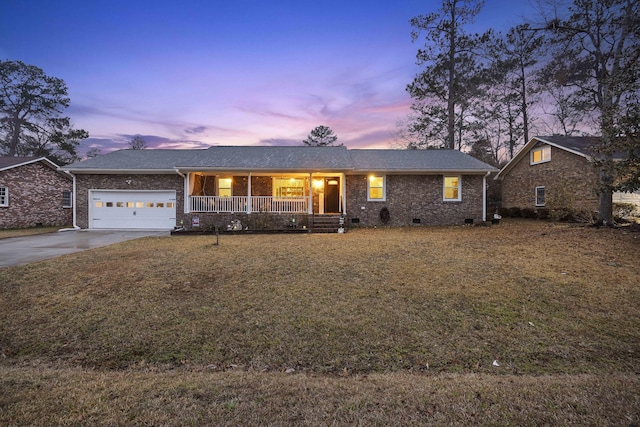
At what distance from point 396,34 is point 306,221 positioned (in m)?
12.5

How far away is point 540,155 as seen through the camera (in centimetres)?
1877

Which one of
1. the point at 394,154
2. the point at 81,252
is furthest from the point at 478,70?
the point at 81,252

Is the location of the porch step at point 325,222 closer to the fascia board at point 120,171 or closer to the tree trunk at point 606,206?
the fascia board at point 120,171

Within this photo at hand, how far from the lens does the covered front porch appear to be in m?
14.1

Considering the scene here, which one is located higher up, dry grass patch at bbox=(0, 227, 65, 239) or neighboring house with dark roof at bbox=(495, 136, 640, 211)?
neighboring house with dark roof at bbox=(495, 136, 640, 211)

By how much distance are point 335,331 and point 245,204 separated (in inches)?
446

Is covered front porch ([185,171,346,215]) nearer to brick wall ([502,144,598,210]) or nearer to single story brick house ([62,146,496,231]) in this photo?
single story brick house ([62,146,496,231])

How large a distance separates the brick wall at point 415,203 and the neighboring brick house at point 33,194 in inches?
704

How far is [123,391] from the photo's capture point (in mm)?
2514

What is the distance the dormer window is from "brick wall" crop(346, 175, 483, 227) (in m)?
6.98

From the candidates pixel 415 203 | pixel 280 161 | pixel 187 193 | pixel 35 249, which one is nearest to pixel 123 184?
pixel 187 193

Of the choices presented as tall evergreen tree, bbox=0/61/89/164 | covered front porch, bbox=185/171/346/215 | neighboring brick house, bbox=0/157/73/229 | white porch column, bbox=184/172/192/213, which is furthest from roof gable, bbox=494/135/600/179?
tall evergreen tree, bbox=0/61/89/164

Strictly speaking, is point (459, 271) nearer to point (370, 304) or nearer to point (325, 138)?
point (370, 304)

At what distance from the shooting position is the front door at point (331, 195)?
1672 cm
